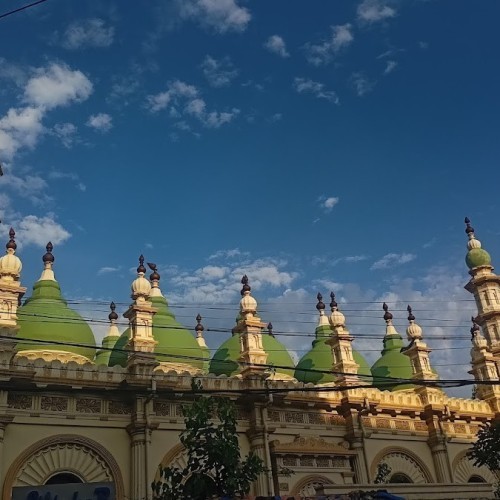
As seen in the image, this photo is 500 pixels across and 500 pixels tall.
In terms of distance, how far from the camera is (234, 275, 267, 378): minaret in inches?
875

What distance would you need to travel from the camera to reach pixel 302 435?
22719 millimetres

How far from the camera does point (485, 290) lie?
104 ft

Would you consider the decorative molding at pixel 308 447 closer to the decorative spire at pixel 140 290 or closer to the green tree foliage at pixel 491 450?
the green tree foliage at pixel 491 450

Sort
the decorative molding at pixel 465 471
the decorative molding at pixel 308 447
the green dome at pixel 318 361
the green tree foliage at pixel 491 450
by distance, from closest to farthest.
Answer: the green tree foliage at pixel 491 450 → the decorative molding at pixel 308 447 → the decorative molding at pixel 465 471 → the green dome at pixel 318 361

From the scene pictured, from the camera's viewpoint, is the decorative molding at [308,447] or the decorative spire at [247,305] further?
the decorative spire at [247,305]

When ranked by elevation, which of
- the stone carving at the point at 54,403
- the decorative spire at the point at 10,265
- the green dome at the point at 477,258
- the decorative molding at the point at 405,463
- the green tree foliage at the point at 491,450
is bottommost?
the green tree foliage at the point at 491,450

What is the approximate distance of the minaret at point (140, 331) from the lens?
66.3 feet

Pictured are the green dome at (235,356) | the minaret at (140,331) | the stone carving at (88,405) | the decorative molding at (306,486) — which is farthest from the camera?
the green dome at (235,356)

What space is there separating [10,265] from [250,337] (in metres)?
8.65

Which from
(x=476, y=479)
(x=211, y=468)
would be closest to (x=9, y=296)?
(x=211, y=468)

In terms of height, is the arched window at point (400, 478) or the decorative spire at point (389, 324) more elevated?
the decorative spire at point (389, 324)

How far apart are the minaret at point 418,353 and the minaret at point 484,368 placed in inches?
99.7

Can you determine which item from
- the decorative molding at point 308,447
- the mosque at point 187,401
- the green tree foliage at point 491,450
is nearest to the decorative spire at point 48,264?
the mosque at point 187,401

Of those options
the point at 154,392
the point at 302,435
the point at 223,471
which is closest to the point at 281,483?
the point at 302,435
